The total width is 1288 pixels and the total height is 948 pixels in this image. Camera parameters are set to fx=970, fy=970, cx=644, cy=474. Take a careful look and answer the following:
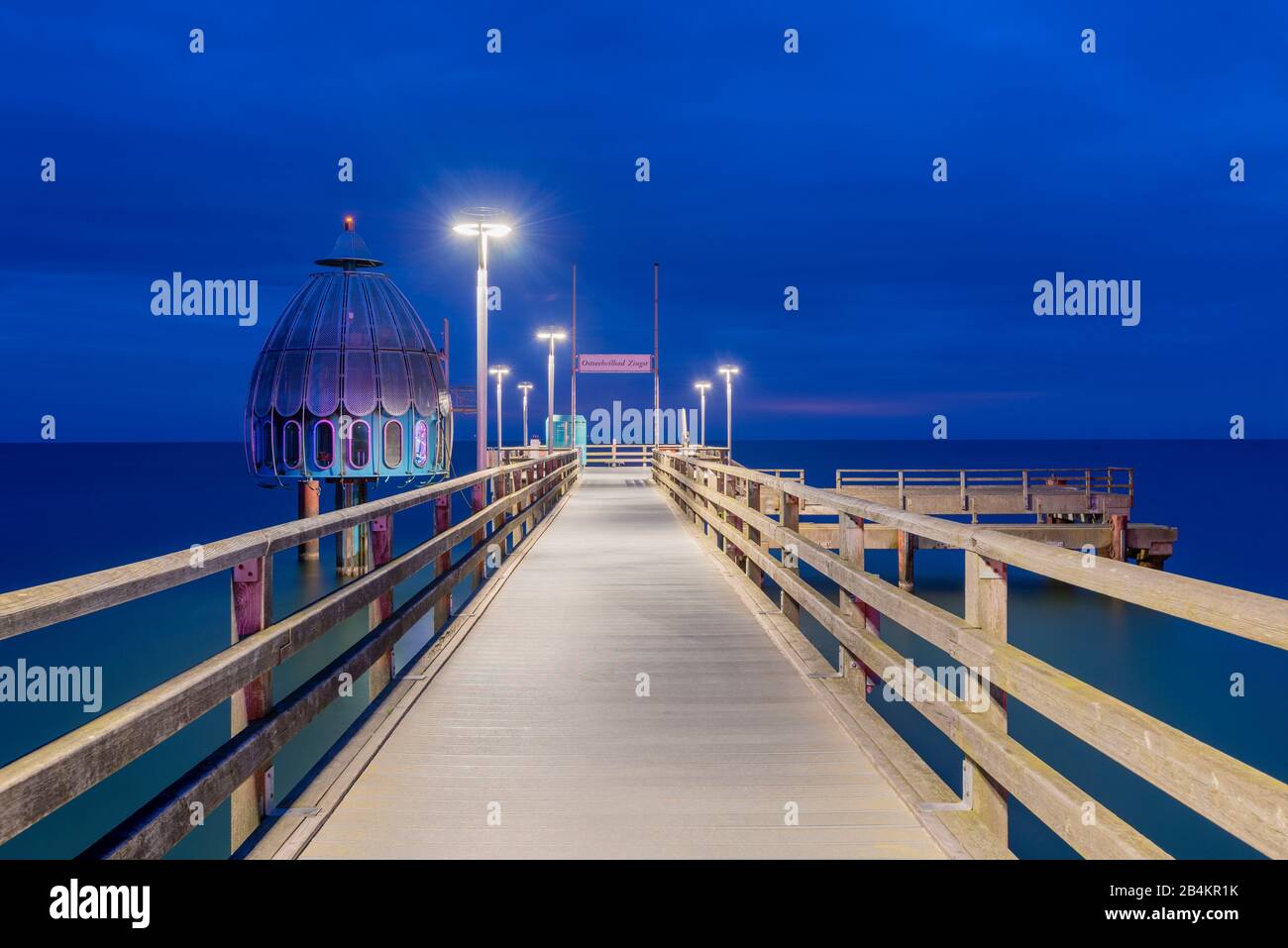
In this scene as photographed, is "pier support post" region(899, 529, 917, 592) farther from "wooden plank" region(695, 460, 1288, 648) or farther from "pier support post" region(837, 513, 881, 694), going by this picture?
"wooden plank" region(695, 460, 1288, 648)

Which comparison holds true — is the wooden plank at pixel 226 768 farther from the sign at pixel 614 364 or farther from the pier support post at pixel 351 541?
the sign at pixel 614 364

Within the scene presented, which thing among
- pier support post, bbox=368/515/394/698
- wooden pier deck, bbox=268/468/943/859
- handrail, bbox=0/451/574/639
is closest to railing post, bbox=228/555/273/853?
handrail, bbox=0/451/574/639

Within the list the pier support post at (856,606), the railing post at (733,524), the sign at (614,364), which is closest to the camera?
the pier support post at (856,606)

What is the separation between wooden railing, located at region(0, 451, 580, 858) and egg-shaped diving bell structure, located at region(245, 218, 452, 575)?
27.1 metres

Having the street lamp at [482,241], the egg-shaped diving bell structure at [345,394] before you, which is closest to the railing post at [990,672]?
the street lamp at [482,241]

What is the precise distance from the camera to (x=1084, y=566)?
9.83 ft

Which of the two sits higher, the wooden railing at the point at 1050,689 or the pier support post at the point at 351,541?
the wooden railing at the point at 1050,689

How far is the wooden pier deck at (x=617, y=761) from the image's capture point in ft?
12.6

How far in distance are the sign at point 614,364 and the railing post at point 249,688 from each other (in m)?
42.9

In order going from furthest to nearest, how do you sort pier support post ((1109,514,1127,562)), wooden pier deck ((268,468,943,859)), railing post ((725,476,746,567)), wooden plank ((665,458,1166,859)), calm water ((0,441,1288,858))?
pier support post ((1109,514,1127,562))
calm water ((0,441,1288,858))
railing post ((725,476,746,567))
wooden pier deck ((268,468,943,859))
wooden plank ((665,458,1166,859))

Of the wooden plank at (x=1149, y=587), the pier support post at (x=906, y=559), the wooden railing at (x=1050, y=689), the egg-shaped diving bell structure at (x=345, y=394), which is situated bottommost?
the pier support post at (x=906, y=559)

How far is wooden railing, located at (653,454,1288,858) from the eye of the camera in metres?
2.23

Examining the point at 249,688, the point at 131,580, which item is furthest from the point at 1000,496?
the point at 131,580
